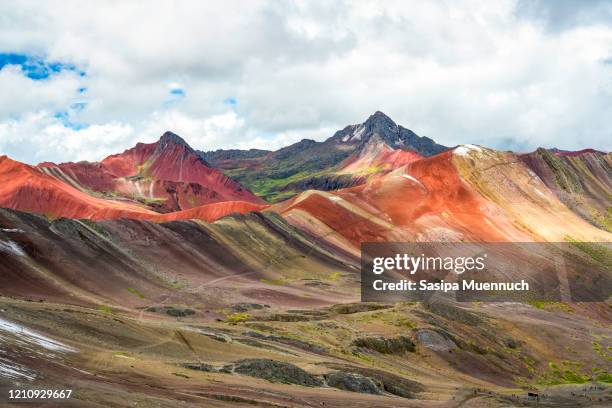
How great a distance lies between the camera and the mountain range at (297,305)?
34.6 meters

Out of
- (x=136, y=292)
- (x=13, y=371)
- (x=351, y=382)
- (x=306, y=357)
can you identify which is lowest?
(x=351, y=382)

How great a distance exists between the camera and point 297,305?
78.6 metres

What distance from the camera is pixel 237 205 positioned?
151125mm

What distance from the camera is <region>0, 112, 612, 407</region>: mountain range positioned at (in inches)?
1363

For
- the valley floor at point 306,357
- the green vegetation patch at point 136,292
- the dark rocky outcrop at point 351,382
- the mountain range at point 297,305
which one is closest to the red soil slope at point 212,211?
the mountain range at point 297,305

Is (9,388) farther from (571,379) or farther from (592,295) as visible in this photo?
(592,295)

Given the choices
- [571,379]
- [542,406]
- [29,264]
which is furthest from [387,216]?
[542,406]

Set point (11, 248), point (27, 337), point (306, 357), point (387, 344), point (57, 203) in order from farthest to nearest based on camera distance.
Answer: point (57, 203) < point (11, 248) < point (387, 344) < point (306, 357) < point (27, 337)

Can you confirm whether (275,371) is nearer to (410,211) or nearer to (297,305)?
(297,305)

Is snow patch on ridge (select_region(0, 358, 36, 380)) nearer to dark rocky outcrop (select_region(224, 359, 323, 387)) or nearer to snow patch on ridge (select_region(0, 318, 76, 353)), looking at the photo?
snow patch on ridge (select_region(0, 318, 76, 353))

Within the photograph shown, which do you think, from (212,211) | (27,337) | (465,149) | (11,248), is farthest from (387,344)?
(465,149)

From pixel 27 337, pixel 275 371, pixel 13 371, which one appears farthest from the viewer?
pixel 275 371

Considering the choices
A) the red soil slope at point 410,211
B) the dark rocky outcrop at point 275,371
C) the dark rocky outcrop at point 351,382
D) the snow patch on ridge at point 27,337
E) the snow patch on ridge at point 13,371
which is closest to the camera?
the snow patch on ridge at point 13,371

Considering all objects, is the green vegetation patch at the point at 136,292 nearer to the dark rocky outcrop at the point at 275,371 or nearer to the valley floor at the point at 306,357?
the valley floor at the point at 306,357
